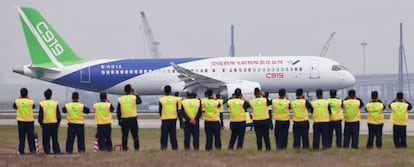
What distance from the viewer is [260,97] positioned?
98.6 ft

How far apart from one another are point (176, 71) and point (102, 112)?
35.0 metres

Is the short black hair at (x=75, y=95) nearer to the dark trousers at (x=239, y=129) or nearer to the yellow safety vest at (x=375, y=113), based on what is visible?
the dark trousers at (x=239, y=129)

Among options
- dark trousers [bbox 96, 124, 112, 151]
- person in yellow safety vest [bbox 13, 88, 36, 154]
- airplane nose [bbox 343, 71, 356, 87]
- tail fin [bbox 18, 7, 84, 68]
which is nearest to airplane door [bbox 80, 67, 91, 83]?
tail fin [bbox 18, 7, 84, 68]

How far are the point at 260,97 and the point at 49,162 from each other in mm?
8184

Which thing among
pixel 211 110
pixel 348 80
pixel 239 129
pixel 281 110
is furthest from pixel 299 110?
pixel 348 80

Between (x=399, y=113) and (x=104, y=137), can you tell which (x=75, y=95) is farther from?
(x=399, y=113)

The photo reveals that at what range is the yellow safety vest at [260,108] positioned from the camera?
29.9 meters

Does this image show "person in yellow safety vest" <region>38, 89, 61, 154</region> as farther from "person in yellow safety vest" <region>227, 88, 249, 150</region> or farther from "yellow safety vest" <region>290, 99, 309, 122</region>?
"yellow safety vest" <region>290, 99, 309, 122</region>

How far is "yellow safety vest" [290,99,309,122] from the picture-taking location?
29703mm

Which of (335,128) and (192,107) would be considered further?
(335,128)

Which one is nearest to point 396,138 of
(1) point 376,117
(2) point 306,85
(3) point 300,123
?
(1) point 376,117

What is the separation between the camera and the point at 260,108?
29938 millimetres

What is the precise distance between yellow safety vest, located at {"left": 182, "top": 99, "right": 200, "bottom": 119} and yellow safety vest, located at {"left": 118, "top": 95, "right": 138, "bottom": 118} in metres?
1.71

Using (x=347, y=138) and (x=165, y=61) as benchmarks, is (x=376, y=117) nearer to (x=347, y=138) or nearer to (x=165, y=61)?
(x=347, y=138)
